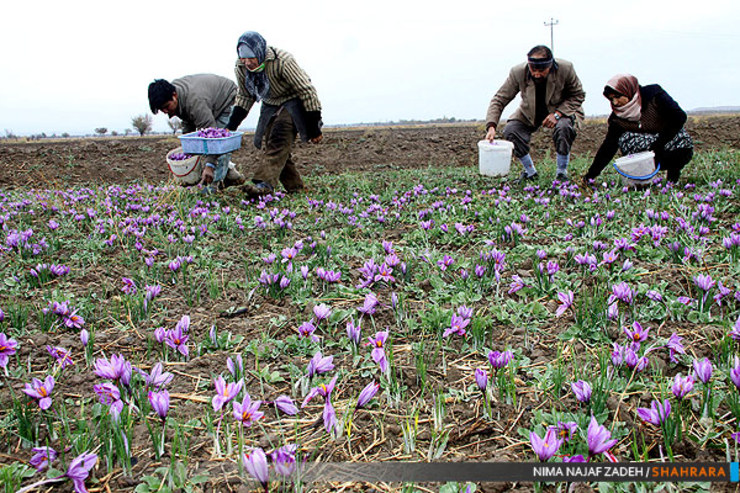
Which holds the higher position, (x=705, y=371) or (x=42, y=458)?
(x=705, y=371)

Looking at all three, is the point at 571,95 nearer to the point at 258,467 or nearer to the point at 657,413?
the point at 657,413

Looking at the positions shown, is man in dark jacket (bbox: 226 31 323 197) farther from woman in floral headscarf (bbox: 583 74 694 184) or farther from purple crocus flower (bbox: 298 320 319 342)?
purple crocus flower (bbox: 298 320 319 342)

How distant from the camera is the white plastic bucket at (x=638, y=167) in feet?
17.7

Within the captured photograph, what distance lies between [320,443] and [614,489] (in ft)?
2.78

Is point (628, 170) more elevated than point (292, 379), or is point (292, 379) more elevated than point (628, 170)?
point (628, 170)

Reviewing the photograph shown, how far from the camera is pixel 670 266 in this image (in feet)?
9.40

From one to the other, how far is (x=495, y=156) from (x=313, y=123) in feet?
8.89

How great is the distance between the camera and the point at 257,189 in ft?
20.3

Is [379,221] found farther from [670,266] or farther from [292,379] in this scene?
[292,379]

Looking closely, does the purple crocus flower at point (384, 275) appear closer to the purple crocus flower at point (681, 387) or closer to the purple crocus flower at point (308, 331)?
the purple crocus flower at point (308, 331)

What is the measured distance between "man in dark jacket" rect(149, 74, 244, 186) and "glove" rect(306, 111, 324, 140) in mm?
1291

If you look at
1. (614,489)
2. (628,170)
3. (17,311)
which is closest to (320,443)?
(614,489)

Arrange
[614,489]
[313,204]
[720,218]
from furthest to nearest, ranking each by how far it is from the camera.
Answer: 1. [313,204]
2. [720,218]
3. [614,489]

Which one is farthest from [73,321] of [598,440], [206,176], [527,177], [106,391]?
[527,177]
